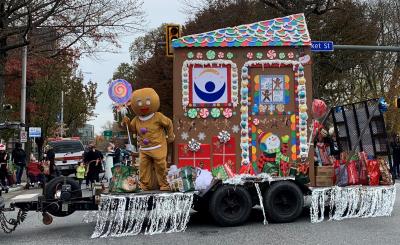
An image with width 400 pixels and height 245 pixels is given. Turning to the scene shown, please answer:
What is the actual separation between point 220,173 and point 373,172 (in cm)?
285

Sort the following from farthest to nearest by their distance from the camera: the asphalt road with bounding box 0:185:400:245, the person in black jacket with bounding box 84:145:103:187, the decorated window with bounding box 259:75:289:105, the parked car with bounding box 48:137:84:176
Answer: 1. the parked car with bounding box 48:137:84:176
2. the person in black jacket with bounding box 84:145:103:187
3. the decorated window with bounding box 259:75:289:105
4. the asphalt road with bounding box 0:185:400:245

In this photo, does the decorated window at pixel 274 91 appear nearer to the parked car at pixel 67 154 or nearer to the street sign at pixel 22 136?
the parked car at pixel 67 154

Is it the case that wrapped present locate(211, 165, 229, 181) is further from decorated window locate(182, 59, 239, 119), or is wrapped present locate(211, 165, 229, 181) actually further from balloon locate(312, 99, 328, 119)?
balloon locate(312, 99, 328, 119)

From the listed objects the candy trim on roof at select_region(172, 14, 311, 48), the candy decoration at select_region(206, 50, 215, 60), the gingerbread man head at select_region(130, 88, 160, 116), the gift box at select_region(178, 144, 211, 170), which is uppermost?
the candy trim on roof at select_region(172, 14, 311, 48)

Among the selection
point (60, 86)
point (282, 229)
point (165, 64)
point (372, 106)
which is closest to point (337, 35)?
point (165, 64)

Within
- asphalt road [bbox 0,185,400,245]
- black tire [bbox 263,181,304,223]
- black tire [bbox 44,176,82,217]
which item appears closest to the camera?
asphalt road [bbox 0,185,400,245]

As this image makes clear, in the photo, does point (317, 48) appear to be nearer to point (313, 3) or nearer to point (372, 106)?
point (372, 106)

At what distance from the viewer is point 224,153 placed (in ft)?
31.7

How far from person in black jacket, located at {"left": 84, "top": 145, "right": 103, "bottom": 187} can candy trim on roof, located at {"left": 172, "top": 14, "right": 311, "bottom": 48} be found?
914cm

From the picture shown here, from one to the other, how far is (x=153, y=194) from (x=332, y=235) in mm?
2852

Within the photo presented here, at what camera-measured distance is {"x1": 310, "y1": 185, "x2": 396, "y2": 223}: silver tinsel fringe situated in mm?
9359

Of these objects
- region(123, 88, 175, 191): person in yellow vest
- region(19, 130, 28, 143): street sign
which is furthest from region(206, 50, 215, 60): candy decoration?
region(19, 130, 28, 143): street sign

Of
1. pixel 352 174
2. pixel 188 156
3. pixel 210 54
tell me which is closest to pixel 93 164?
pixel 188 156

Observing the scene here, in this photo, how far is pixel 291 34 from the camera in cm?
986
